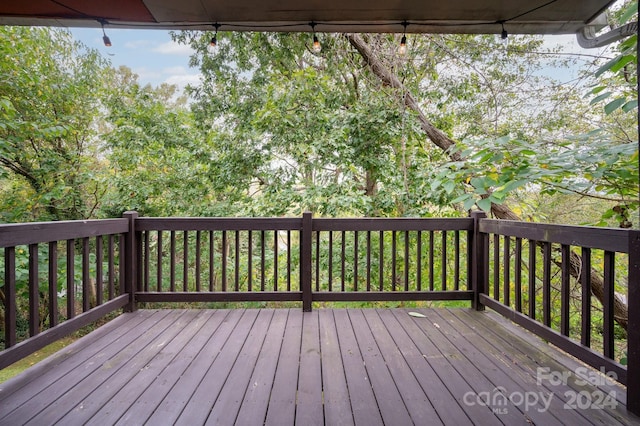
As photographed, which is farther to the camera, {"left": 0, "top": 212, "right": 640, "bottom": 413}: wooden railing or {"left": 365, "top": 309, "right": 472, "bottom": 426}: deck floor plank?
{"left": 0, "top": 212, "right": 640, "bottom": 413}: wooden railing

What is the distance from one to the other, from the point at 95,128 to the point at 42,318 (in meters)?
4.14

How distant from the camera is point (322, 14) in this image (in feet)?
7.68

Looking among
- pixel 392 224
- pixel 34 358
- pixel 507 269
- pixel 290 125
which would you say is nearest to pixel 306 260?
pixel 392 224

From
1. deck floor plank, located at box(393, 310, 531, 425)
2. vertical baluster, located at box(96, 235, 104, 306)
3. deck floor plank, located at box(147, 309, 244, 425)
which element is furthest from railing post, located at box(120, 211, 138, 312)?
deck floor plank, located at box(393, 310, 531, 425)

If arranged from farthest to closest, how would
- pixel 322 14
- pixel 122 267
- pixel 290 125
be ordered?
1. pixel 290 125
2. pixel 122 267
3. pixel 322 14

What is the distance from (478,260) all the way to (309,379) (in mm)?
2162

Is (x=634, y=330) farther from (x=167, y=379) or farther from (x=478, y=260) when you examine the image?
→ (x=167, y=379)

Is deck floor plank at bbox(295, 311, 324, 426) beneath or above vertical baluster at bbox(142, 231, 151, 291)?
beneath

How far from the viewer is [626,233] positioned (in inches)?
61.0

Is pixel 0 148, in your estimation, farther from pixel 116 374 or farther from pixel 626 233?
pixel 626 233

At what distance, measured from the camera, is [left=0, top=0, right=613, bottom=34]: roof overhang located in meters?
2.19

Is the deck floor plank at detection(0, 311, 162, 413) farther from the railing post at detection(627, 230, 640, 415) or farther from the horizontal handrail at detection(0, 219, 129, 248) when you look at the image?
the railing post at detection(627, 230, 640, 415)

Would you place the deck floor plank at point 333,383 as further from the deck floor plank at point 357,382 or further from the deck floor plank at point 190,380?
the deck floor plank at point 190,380

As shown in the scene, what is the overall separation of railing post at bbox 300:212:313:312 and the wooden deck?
36 centimetres
